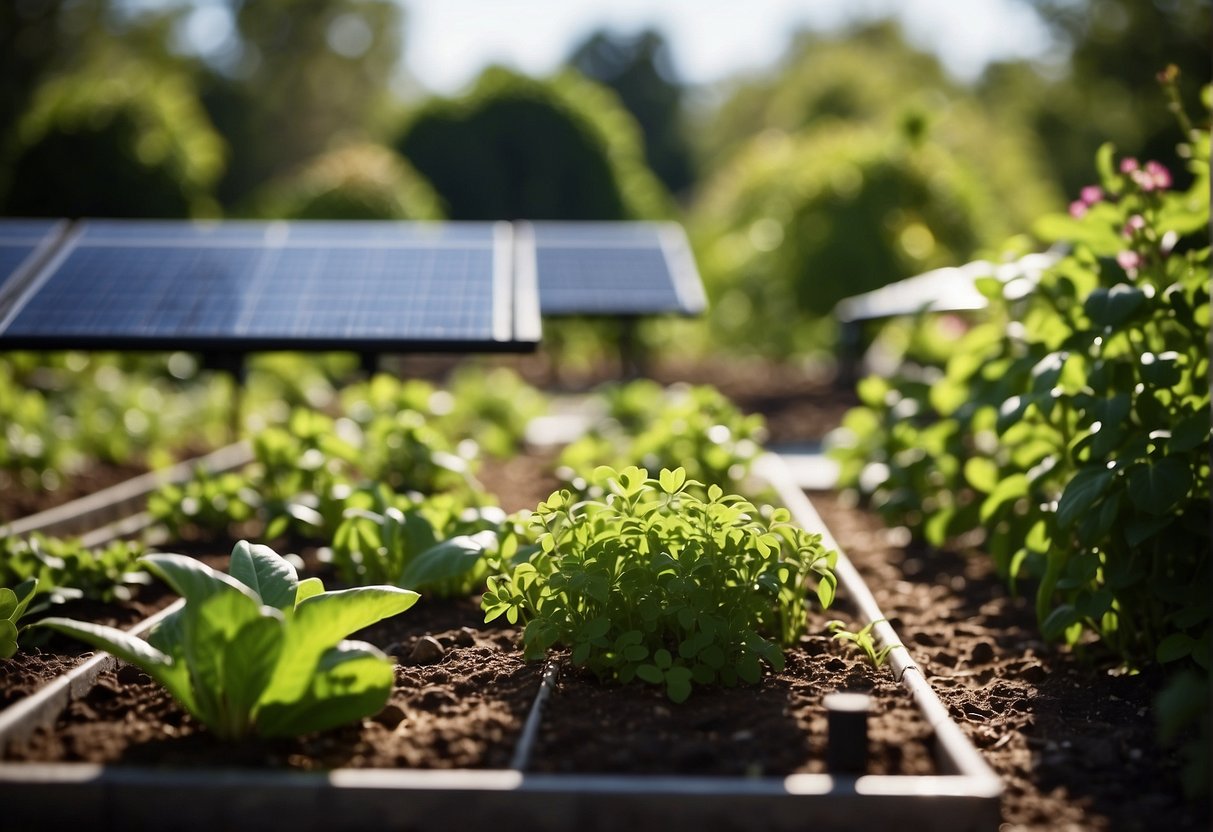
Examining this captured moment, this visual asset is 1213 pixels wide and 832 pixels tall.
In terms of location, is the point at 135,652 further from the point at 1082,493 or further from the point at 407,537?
the point at 1082,493

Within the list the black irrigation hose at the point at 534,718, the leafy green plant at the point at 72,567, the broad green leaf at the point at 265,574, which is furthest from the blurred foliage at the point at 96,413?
the black irrigation hose at the point at 534,718

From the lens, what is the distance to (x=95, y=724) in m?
2.89

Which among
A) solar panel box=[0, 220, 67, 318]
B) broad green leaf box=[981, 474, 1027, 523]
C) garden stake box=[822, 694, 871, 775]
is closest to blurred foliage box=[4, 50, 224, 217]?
solar panel box=[0, 220, 67, 318]

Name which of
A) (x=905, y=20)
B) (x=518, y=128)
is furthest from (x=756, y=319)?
(x=905, y=20)

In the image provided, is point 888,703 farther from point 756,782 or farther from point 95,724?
point 95,724

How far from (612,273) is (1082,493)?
5337 millimetres

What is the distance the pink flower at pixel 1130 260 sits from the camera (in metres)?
3.77

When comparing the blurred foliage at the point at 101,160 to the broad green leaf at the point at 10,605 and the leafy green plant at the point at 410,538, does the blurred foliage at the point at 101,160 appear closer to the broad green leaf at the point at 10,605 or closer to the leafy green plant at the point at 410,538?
the leafy green plant at the point at 410,538

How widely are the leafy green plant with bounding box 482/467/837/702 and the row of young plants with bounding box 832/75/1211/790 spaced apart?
3.13ft

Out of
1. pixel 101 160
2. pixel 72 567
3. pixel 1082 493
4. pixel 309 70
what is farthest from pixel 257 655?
pixel 309 70

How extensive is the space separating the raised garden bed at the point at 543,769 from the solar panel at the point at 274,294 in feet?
5.58

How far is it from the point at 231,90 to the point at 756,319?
88.9ft

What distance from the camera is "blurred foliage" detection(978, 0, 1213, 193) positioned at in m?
33.2

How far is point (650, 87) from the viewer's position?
53.3m
